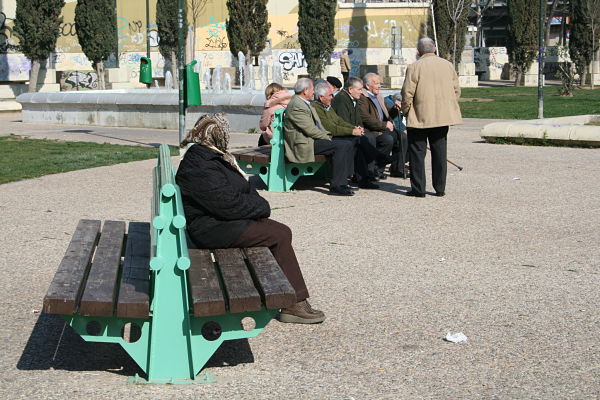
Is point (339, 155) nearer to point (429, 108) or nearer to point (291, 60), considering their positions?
point (429, 108)

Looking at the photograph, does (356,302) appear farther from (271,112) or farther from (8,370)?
(271,112)

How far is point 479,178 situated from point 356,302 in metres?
6.21

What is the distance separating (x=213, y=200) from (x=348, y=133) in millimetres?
5779

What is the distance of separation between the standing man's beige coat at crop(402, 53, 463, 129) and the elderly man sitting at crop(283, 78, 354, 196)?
2.67 feet

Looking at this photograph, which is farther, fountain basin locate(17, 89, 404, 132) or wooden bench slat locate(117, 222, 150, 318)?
fountain basin locate(17, 89, 404, 132)

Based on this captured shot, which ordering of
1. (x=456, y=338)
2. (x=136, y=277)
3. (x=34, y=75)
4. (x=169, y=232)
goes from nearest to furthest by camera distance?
(x=169, y=232) → (x=136, y=277) → (x=456, y=338) → (x=34, y=75)

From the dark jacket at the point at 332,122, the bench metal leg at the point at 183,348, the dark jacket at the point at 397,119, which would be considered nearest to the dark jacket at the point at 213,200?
the bench metal leg at the point at 183,348

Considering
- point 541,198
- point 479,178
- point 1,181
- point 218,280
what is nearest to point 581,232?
point 541,198

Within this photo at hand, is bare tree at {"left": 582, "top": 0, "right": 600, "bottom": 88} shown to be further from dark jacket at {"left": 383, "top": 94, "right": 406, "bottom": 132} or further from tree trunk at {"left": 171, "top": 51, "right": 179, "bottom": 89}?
dark jacket at {"left": 383, "top": 94, "right": 406, "bottom": 132}

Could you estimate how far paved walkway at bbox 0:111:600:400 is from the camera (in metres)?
4.60

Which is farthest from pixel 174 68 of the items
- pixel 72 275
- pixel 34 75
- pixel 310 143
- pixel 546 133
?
pixel 72 275

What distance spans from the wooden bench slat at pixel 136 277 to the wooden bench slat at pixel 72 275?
0.66 feet

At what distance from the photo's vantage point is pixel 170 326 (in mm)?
4586

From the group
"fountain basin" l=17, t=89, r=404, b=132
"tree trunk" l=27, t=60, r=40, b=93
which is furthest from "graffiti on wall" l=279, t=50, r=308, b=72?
"fountain basin" l=17, t=89, r=404, b=132
